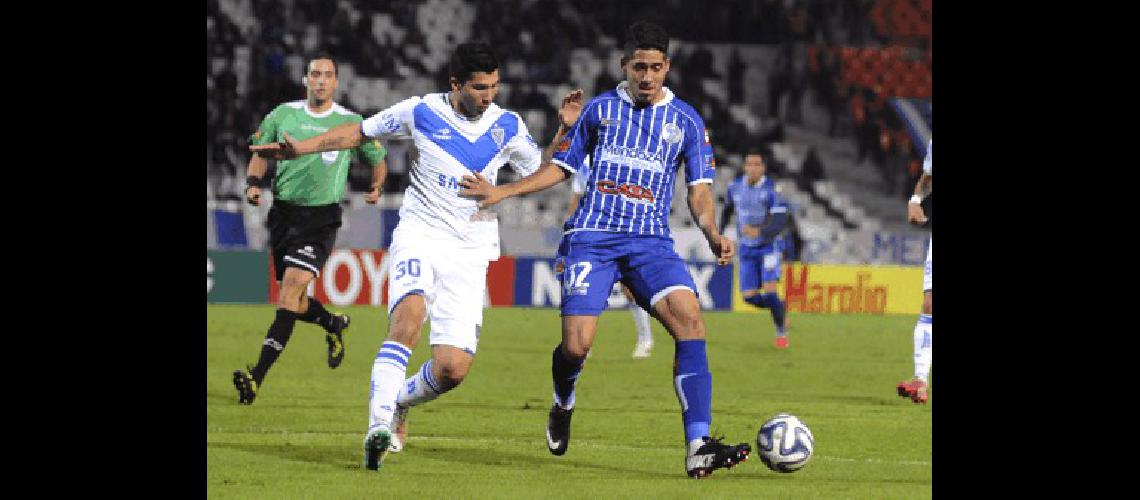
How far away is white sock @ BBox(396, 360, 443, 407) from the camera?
938 cm

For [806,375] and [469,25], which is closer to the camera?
[806,375]

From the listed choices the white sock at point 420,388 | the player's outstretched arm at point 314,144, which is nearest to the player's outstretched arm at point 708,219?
the white sock at point 420,388

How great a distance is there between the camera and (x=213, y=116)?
30.3m

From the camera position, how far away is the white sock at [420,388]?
30.8 ft

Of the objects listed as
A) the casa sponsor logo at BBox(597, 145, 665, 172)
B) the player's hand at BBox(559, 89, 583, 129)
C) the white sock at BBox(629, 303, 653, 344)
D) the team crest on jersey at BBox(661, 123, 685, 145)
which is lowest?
the white sock at BBox(629, 303, 653, 344)

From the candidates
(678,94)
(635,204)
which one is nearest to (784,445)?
(635,204)

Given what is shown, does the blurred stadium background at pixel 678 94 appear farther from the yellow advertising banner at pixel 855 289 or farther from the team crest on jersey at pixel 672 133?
the team crest on jersey at pixel 672 133

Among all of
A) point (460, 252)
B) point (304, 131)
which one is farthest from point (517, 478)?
point (304, 131)

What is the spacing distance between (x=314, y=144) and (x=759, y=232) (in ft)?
40.4

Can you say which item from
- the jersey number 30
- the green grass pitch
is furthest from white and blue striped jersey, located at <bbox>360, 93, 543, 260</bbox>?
the green grass pitch

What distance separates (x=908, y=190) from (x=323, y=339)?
1682 cm

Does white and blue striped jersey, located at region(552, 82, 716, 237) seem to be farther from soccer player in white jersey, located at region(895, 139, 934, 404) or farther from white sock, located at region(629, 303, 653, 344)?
white sock, located at region(629, 303, 653, 344)

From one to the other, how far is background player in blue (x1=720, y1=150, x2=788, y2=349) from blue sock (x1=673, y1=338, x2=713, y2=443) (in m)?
11.5
